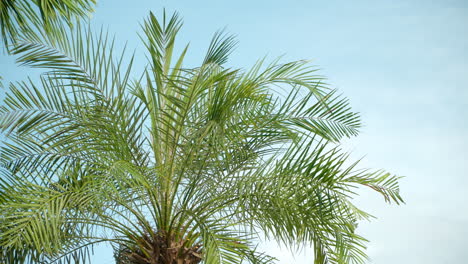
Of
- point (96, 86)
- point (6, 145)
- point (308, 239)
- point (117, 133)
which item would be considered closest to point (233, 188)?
point (308, 239)

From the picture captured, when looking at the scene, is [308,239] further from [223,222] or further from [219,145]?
[219,145]

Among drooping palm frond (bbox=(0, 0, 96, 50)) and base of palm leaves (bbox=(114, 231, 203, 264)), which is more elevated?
drooping palm frond (bbox=(0, 0, 96, 50))

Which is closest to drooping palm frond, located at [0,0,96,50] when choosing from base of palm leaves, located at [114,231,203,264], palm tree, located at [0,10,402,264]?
palm tree, located at [0,10,402,264]

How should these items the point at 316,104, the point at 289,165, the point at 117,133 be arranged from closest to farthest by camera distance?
the point at 289,165, the point at 117,133, the point at 316,104

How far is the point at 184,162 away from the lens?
5125mm

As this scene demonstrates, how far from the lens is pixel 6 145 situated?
587cm

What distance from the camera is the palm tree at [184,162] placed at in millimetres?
4738

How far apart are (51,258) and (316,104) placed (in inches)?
104

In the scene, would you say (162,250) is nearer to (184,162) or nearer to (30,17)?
(184,162)

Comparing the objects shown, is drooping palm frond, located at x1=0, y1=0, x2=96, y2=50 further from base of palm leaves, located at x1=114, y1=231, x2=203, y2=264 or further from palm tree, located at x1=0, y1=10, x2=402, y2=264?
base of palm leaves, located at x1=114, y1=231, x2=203, y2=264

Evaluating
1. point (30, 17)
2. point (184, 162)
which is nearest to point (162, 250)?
point (184, 162)

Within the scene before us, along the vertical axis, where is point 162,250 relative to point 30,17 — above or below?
below

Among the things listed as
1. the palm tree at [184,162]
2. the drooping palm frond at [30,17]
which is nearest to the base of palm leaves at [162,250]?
the palm tree at [184,162]

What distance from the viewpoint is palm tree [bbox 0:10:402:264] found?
15.5ft
